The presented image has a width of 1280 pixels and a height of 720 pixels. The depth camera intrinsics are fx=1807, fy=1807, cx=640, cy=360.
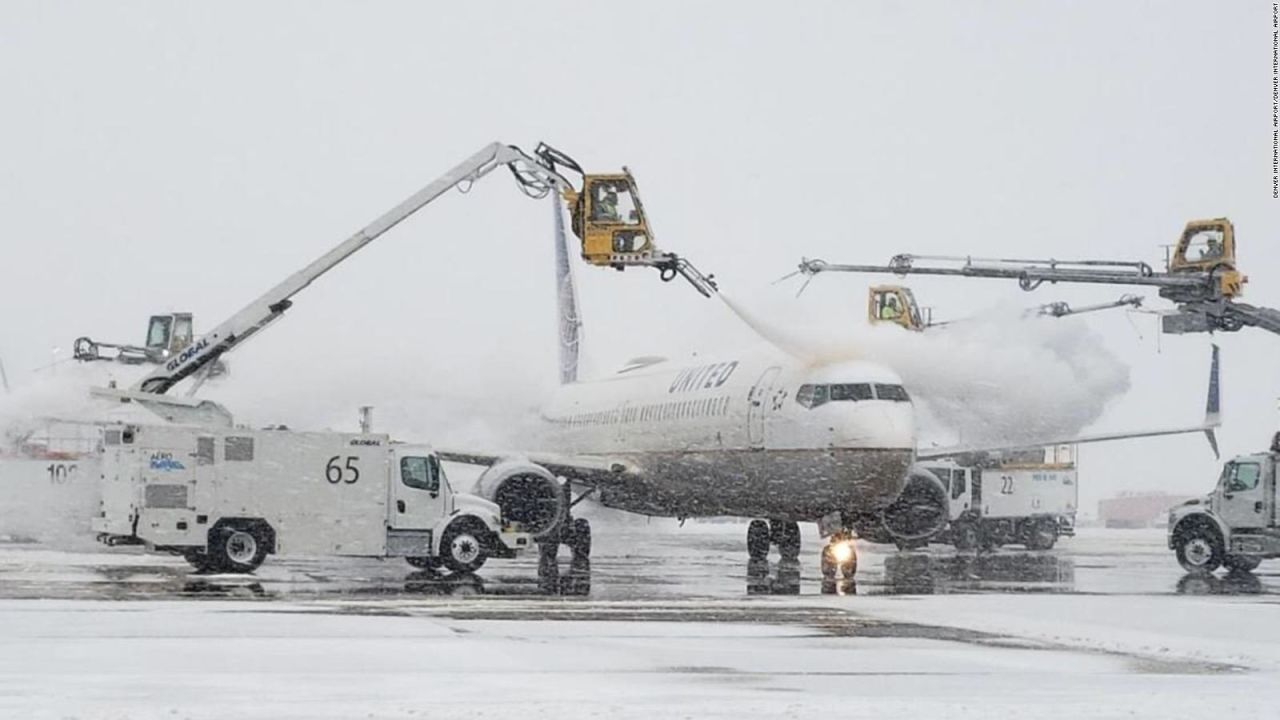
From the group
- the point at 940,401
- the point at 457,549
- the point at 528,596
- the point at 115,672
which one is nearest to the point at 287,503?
the point at 457,549

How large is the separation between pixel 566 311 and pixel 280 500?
2375 cm

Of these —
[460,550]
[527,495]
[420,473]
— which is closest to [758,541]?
[527,495]

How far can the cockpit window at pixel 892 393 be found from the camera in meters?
29.9

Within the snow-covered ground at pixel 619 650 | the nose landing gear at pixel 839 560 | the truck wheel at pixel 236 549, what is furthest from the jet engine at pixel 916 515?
the truck wheel at pixel 236 549

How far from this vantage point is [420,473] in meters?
29.3

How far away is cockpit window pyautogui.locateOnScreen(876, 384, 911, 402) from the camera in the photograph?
29906mm

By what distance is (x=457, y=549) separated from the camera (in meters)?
29.0

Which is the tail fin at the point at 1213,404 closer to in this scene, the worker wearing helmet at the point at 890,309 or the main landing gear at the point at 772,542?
the main landing gear at the point at 772,542

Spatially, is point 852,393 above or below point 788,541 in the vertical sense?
above

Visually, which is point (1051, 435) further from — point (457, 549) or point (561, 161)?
point (457, 549)

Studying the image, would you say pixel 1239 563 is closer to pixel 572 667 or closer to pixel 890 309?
pixel 572 667

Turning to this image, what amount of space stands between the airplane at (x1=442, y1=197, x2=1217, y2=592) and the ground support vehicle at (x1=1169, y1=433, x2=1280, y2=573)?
14.2ft

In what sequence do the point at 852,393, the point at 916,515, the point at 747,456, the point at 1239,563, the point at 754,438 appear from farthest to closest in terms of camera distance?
the point at 1239,563 → the point at 916,515 → the point at 747,456 → the point at 754,438 → the point at 852,393

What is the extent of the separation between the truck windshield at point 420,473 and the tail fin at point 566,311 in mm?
19600
